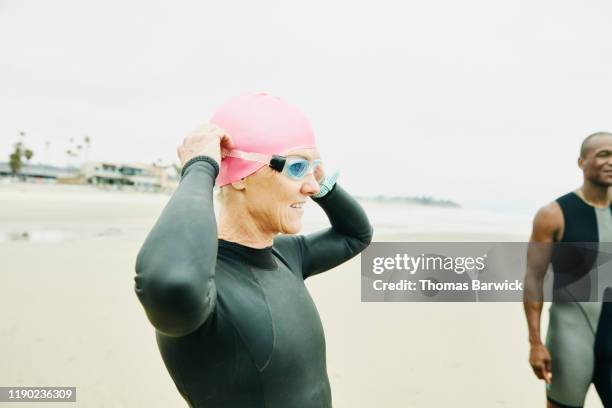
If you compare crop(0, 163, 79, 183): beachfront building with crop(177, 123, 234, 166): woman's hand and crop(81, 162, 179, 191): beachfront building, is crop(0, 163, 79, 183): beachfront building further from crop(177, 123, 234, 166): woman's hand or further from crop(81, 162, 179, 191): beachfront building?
crop(177, 123, 234, 166): woman's hand

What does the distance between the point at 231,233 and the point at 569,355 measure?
2.24 meters

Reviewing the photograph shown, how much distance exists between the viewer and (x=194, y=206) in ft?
4.14

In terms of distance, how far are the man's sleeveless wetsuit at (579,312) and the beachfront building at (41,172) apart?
91.6m

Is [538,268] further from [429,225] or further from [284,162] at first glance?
[429,225]

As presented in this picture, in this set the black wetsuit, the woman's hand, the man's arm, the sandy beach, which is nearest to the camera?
the black wetsuit

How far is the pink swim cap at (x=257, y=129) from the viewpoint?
160 cm

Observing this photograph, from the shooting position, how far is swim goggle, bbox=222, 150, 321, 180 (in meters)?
1.59

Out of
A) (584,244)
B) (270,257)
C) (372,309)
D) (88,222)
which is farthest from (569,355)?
(88,222)

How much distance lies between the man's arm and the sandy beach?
234cm

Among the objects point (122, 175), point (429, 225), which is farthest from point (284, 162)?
point (122, 175)

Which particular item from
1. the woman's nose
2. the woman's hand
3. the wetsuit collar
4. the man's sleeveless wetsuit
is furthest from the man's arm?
the woman's hand

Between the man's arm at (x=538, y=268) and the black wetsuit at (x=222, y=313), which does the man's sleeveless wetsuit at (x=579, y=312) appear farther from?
the black wetsuit at (x=222, y=313)

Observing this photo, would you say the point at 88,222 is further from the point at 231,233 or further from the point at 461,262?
the point at 231,233

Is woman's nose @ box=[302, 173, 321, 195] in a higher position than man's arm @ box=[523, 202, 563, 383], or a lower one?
higher
